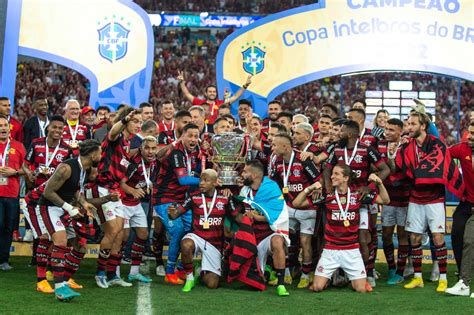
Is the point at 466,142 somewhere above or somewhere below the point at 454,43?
below

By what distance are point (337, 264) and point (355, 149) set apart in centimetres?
132

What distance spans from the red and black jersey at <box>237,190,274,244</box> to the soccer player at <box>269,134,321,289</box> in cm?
48

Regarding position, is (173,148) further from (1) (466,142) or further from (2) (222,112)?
(1) (466,142)

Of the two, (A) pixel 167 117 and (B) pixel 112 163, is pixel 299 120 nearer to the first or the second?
(A) pixel 167 117

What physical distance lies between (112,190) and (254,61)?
17.2 ft

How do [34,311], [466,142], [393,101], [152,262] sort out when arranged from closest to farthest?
[34,311] < [466,142] < [152,262] < [393,101]

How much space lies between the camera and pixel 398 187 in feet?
31.9

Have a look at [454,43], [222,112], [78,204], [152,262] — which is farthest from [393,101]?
[78,204]

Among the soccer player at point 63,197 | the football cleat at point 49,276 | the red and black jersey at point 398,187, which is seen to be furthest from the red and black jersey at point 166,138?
the red and black jersey at point 398,187

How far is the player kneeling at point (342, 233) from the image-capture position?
8.84 metres

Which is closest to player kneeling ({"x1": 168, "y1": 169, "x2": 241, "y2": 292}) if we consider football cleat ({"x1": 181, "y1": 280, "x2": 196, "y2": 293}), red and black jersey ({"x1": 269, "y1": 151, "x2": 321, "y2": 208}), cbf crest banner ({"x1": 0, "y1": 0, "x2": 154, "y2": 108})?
football cleat ({"x1": 181, "y1": 280, "x2": 196, "y2": 293})

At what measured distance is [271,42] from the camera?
13719 mm

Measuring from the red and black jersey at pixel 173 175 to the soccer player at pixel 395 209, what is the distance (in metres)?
2.23

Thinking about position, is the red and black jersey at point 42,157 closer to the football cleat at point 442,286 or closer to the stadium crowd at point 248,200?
the stadium crowd at point 248,200
